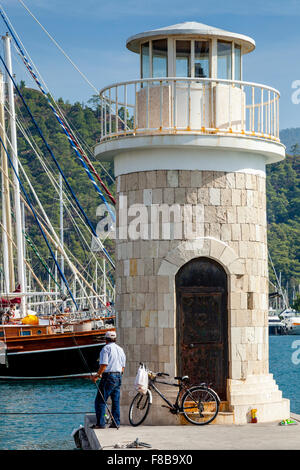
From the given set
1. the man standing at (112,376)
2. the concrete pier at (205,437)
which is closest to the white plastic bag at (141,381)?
the man standing at (112,376)

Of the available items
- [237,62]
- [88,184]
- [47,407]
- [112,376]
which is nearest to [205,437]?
[112,376]

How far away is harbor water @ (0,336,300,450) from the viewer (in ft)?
72.5

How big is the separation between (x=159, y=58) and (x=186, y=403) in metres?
5.69

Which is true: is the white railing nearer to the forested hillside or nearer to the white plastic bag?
the white plastic bag

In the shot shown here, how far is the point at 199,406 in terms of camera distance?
1449cm

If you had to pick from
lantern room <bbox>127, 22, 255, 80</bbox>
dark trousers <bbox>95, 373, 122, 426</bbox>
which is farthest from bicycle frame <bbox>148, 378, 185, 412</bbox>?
A: lantern room <bbox>127, 22, 255, 80</bbox>

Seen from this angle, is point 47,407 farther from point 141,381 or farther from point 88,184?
point 88,184

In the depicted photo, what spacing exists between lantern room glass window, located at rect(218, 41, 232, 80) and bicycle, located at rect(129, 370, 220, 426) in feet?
16.7

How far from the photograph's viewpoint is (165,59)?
50.8 ft

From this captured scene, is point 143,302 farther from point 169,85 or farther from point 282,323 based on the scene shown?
point 282,323

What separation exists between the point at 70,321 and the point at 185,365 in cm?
3085
